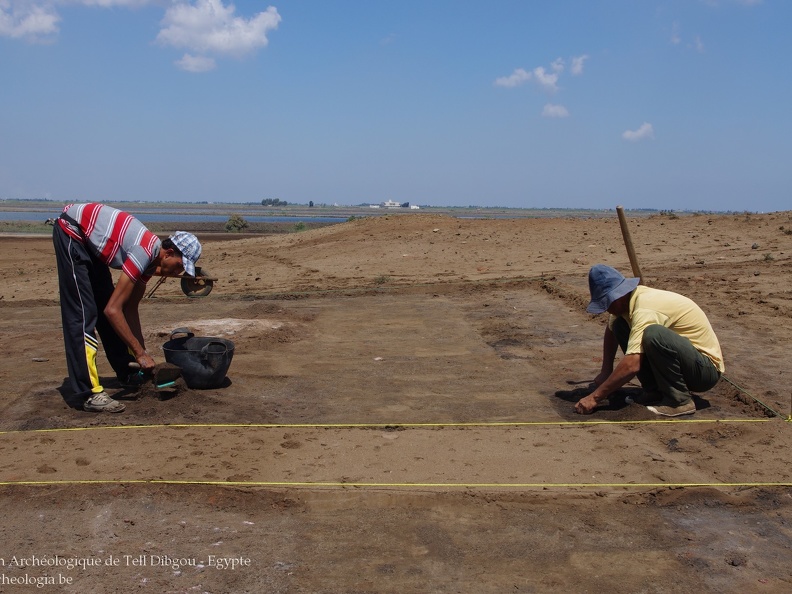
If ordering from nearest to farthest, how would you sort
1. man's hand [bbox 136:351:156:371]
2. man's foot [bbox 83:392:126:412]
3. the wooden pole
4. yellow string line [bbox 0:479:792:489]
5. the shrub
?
1. yellow string line [bbox 0:479:792:489]
2. man's foot [bbox 83:392:126:412]
3. man's hand [bbox 136:351:156:371]
4. the wooden pole
5. the shrub

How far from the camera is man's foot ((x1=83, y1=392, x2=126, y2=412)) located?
216 inches

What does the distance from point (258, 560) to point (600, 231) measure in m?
14.8

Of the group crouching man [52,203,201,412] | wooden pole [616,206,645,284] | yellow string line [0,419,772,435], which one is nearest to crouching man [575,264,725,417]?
yellow string line [0,419,772,435]

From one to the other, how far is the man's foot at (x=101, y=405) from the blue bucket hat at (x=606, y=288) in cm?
360

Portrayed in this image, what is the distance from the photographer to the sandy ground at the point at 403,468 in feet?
11.2

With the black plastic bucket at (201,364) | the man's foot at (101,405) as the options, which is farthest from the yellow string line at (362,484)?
the black plastic bucket at (201,364)

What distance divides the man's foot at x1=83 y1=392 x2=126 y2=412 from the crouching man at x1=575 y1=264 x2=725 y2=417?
3.47 m

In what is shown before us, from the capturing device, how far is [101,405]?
549 cm

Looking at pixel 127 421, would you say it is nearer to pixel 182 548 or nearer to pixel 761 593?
pixel 182 548

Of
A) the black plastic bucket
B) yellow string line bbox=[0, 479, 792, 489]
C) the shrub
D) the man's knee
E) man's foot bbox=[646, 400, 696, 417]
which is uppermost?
the shrub

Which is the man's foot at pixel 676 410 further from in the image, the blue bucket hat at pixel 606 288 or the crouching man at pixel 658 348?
the blue bucket hat at pixel 606 288

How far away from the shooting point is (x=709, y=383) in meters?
5.44

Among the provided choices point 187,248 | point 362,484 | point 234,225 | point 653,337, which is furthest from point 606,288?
point 234,225

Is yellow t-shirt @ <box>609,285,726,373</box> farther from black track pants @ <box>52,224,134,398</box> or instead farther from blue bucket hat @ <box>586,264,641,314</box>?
black track pants @ <box>52,224,134,398</box>
